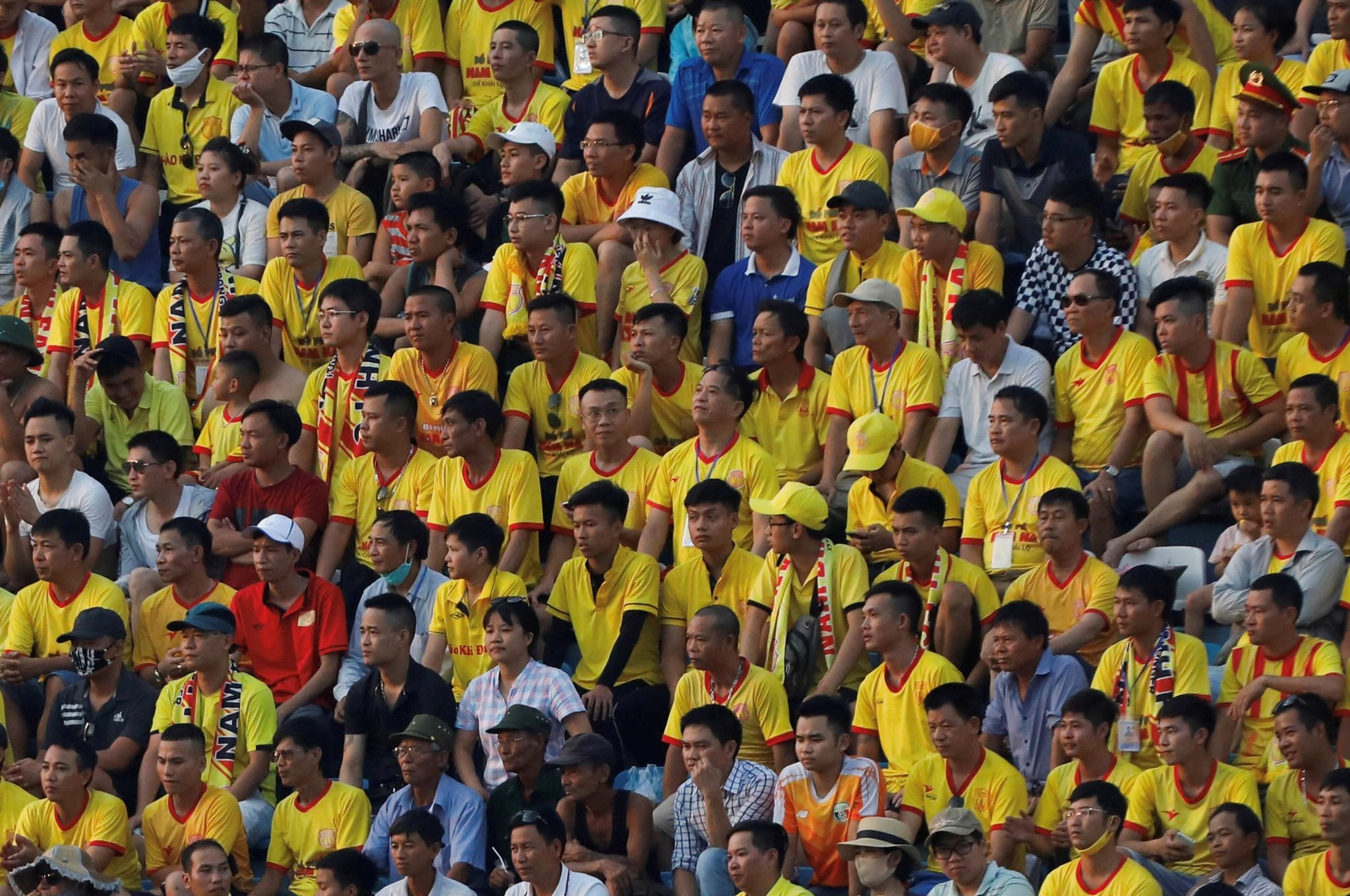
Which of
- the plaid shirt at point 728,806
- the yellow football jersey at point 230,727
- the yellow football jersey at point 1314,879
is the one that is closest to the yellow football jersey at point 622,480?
the yellow football jersey at point 230,727

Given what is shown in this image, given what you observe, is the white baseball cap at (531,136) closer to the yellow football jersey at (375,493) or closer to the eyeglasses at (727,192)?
the eyeglasses at (727,192)

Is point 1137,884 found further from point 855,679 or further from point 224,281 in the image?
point 224,281

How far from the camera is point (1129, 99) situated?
13.3 meters

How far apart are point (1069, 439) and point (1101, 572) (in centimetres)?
121

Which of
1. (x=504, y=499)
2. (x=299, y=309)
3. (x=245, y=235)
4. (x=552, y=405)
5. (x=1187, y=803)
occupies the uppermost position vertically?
(x=245, y=235)

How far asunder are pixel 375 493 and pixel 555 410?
90 centimetres

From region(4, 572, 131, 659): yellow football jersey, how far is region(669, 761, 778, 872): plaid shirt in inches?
112

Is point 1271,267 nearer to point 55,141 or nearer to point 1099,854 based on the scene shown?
point 1099,854

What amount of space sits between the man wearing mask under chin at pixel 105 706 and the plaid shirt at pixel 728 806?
2432 mm

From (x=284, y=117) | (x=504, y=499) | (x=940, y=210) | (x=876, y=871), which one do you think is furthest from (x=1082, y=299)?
(x=284, y=117)

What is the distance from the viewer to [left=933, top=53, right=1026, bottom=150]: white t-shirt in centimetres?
1320

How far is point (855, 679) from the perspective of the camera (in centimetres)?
1097

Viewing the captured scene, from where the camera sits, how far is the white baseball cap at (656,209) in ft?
41.7

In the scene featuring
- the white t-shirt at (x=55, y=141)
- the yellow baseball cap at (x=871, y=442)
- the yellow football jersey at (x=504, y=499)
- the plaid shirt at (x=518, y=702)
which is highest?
the white t-shirt at (x=55, y=141)
